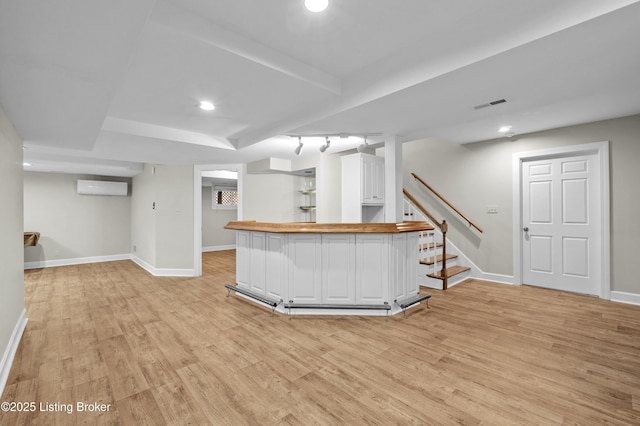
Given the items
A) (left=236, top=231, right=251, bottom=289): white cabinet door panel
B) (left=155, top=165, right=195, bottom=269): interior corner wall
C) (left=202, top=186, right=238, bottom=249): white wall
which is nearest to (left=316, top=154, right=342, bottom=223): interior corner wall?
(left=236, top=231, right=251, bottom=289): white cabinet door panel

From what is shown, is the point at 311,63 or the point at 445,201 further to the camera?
the point at 445,201

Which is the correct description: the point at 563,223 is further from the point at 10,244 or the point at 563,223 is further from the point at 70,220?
the point at 70,220

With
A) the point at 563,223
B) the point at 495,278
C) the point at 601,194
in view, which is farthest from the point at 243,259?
the point at 601,194

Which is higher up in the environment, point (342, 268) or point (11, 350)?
point (342, 268)

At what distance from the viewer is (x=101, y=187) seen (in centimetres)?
730

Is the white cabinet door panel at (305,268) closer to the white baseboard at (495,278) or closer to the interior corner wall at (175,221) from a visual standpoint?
the interior corner wall at (175,221)

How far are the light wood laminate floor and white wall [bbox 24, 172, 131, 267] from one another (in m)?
3.97

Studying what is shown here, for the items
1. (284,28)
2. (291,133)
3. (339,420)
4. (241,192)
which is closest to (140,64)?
(284,28)

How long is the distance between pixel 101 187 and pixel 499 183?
29.8 feet

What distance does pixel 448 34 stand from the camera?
2.17 metres

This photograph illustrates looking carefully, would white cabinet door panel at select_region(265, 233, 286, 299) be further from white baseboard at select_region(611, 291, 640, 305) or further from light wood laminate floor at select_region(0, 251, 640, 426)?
white baseboard at select_region(611, 291, 640, 305)

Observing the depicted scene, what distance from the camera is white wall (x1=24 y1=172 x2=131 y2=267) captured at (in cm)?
669

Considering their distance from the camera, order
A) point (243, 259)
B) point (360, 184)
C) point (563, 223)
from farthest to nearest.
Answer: point (360, 184), point (563, 223), point (243, 259)

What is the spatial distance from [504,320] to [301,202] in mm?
4404
